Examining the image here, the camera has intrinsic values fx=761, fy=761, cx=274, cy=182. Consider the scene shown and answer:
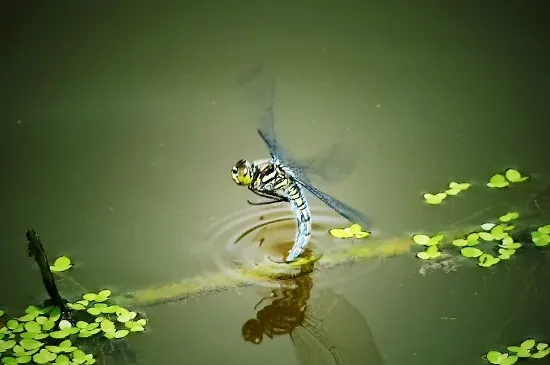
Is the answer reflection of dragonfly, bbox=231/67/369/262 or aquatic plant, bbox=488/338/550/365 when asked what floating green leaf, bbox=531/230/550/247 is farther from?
reflection of dragonfly, bbox=231/67/369/262

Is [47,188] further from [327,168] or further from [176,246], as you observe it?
[327,168]

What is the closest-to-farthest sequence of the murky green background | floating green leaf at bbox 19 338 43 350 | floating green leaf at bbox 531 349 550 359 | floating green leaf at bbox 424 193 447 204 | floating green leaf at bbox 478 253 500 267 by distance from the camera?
floating green leaf at bbox 531 349 550 359
floating green leaf at bbox 19 338 43 350
the murky green background
floating green leaf at bbox 478 253 500 267
floating green leaf at bbox 424 193 447 204

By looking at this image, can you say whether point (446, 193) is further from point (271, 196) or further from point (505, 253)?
point (271, 196)

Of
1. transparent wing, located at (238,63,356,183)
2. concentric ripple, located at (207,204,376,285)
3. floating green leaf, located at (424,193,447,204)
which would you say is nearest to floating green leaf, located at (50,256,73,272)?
concentric ripple, located at (207,204,376,285)

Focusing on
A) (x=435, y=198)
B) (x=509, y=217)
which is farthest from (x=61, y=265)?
(x=509, y=217)

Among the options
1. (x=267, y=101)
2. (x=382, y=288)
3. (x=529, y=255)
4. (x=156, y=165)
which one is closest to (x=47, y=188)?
(x=156, y=165)

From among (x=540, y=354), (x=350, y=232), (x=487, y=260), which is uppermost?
(x=350, y=232)
